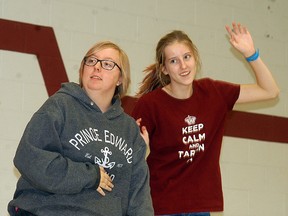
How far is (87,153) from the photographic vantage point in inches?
94.4

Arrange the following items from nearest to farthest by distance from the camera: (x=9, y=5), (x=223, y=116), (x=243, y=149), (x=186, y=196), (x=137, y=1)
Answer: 1. (x=186, y=196)
2. (x=223, y=116)
3. (x=9, y=5)
4. (x=137, y=1)
5. (x=243, y=149)

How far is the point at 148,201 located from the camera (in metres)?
2.58

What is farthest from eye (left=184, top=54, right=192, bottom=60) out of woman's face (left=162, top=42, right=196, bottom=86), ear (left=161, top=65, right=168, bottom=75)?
ear (left=161, top=65, right=168, bottom=75)

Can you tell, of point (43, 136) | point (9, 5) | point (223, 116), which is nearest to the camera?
point (43, 136)

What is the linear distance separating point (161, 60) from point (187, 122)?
0.35 m

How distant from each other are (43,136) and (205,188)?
938 millimetres

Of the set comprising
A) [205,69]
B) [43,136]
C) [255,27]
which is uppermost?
[255,27]

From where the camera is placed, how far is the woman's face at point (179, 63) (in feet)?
9.75

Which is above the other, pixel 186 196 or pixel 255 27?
pixel 255 27

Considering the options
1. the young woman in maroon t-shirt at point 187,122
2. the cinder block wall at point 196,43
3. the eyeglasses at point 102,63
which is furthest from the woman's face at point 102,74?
the cinder block wall at point 196,43

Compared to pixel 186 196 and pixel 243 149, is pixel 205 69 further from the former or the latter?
pixel 186 196

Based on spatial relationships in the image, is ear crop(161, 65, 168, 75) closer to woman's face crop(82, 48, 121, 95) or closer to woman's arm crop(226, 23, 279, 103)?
woman's arm crop(226, 23, 279, 103)

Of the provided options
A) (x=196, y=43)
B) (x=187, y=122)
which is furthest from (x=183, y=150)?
(x=196, y=43)

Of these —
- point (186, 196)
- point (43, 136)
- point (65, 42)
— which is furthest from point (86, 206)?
point (65, 42)
